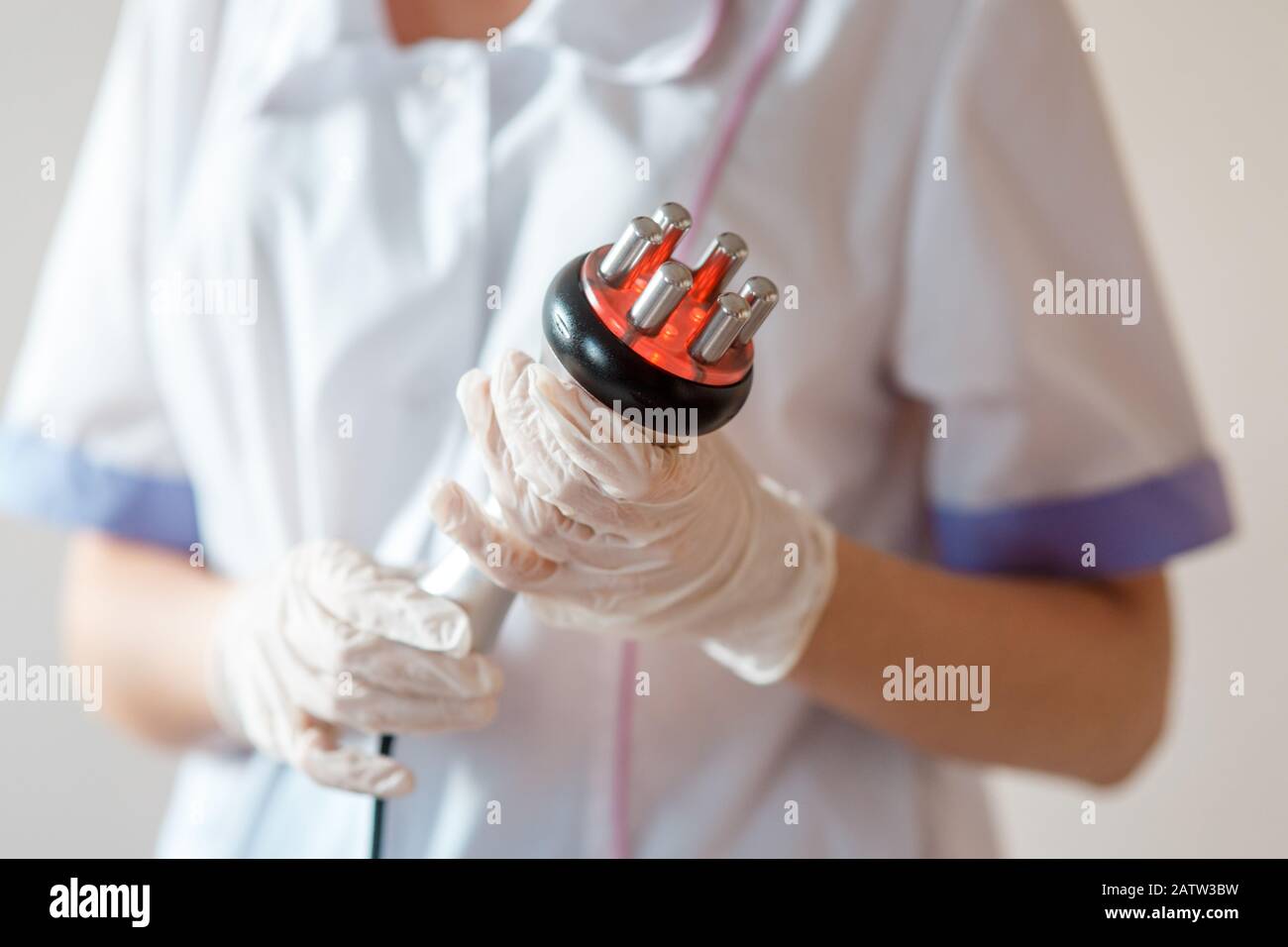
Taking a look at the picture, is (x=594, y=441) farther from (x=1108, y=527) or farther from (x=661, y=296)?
(x=1108, y=527)

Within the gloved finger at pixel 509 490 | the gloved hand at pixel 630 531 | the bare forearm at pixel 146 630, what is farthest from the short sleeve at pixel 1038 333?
the bare forearm at pixel 146 630

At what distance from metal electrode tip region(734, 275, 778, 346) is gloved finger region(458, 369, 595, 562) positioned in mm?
99

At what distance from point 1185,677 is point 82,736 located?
948 mm

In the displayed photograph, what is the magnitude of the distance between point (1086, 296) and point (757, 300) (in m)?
0.27

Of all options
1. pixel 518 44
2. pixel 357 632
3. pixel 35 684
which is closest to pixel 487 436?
pixel 357 632

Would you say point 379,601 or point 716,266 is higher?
point 716,266

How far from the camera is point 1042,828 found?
1072 millimetres

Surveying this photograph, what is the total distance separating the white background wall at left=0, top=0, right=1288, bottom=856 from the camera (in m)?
0.94

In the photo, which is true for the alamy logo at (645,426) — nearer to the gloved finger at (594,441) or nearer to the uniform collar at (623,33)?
the gloved finger at (594,441)

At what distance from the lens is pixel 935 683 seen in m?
0.54

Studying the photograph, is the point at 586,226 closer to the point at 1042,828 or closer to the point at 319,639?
the point at 319,639

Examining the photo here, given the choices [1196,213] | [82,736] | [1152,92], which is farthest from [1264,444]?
[82,736]

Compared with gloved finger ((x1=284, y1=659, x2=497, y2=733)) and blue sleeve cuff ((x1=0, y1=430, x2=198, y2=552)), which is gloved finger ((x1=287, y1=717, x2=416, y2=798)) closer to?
gloved finger ((x1=284, y1=659, x2=497, y2=733))
